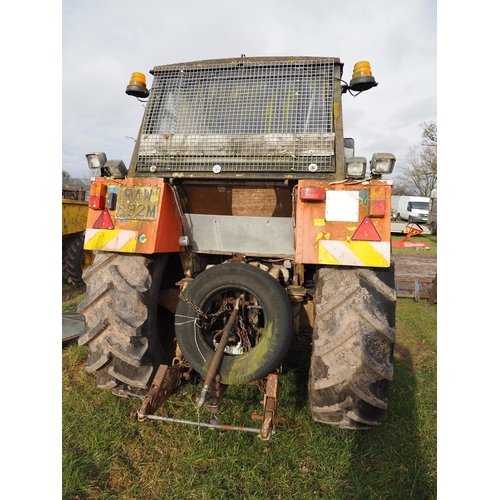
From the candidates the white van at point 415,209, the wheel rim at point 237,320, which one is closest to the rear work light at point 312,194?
the wheel rim at point 237,320

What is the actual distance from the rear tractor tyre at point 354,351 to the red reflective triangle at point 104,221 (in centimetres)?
169

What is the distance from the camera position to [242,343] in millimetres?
2770

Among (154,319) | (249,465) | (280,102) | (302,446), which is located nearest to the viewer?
(249,465)

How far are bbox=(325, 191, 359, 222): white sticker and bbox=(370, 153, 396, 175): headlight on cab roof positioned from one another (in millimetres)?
223

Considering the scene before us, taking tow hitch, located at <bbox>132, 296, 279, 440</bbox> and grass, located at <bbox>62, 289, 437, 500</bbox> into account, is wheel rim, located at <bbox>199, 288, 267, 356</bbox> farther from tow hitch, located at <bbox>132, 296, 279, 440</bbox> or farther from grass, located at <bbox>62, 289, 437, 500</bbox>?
grass, located at <bbox>62, 289, 437, 500</bbox>

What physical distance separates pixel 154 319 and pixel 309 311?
4.18 ft

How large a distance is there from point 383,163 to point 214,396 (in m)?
1.94

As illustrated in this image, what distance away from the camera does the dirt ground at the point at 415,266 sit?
8.21 meters

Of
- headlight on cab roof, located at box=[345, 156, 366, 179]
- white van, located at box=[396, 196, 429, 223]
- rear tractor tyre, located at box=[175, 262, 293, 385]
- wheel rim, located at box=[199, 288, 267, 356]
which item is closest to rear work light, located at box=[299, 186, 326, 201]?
headlight on cab roof, located at box=[345, 156, 366, 179]

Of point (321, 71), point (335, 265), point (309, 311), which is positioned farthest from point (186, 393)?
point (321, 71)

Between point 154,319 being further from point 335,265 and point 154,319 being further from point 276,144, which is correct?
point 276,144

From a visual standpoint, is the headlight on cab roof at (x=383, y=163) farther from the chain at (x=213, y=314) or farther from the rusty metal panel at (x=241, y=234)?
the chain at (x=213, y=314)

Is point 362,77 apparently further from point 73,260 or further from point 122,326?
point 73,260

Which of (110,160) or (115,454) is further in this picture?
(110,160)
